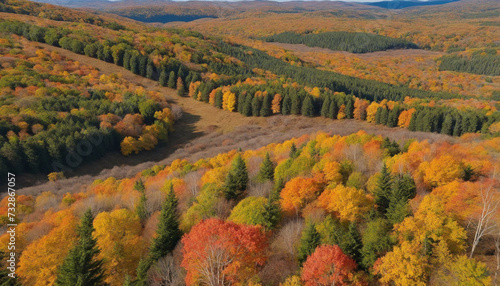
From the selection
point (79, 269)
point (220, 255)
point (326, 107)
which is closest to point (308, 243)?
point (220, 255)

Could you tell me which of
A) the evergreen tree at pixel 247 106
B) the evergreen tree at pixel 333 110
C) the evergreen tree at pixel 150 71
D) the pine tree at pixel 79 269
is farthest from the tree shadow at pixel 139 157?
the pine tree at pixel 79 269

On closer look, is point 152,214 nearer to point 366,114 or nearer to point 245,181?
point 245,181

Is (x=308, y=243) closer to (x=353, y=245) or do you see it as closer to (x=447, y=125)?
(x=353, y=245)

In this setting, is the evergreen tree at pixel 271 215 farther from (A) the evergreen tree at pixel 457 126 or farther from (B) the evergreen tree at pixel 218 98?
(B) the evergreen tree at pixel 218 98

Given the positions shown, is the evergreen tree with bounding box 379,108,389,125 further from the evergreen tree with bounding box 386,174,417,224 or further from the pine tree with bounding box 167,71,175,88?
the pine tree with bounding box 167,71,175,88

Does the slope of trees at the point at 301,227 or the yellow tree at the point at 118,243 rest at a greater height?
the slope of trees at the point at 301,227

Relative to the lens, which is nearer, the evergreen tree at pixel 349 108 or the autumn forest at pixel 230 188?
the autumn forest at pixel 230 188

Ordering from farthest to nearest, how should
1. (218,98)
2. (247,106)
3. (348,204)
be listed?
1. (218,98)
2. (247,106)
3. (348,204)
